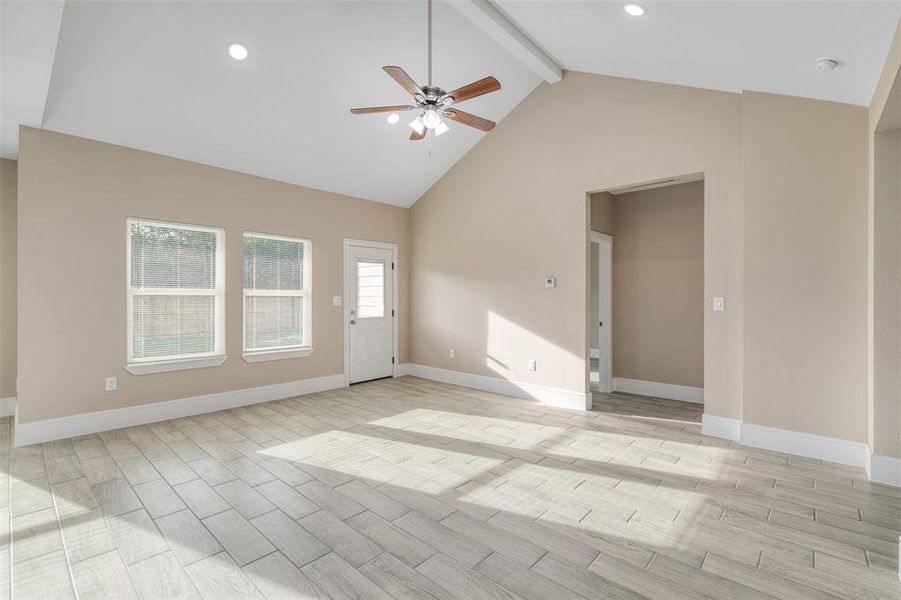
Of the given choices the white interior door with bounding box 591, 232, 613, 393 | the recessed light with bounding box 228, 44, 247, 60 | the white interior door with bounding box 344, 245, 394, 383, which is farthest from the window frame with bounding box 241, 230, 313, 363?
the white interior door with bounding box 591, 232, 613, 393

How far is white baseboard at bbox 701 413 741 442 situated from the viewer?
4016 millimetres

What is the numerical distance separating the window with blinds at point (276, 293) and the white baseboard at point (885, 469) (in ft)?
18.5

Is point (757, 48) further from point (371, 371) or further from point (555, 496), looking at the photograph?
point (371, 371)

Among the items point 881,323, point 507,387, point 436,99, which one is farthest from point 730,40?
point 507,387

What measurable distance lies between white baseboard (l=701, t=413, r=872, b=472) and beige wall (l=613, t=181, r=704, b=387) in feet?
4.55

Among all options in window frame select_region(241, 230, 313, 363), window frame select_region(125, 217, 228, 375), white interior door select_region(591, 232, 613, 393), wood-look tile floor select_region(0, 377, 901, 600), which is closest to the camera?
wood-look tile floor select_region(0, 377, 901, 600)

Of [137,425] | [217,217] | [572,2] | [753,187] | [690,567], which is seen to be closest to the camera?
[690,567]

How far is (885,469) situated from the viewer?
122 inches

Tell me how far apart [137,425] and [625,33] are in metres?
5.68

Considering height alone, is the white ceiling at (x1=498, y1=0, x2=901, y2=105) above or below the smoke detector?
above

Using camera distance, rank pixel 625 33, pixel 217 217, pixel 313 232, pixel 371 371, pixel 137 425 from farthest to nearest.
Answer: pixel 371 371, pixel 313 232, pixel 217 217, pixel 137 425, pixel 625 33

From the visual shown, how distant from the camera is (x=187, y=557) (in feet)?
7.37

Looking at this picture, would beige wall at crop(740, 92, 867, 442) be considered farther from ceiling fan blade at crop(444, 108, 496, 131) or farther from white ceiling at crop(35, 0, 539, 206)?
white ceiling at crop(35, 0, 539, 206)

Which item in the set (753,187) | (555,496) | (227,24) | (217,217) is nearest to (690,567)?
(555,496)
